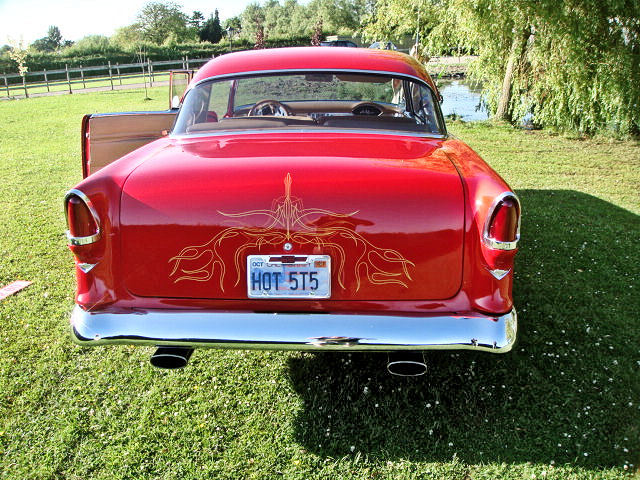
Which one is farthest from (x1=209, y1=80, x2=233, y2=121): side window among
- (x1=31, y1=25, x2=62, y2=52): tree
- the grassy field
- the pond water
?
(x1=31, y1=25, x2=62, y2=52): tree

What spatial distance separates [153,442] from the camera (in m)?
2.64

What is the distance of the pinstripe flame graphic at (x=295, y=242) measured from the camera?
2.40m

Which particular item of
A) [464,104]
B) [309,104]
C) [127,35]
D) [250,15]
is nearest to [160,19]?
[127,35]

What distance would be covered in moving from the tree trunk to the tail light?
10800 millimetres

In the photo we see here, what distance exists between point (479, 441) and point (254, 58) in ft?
9.47

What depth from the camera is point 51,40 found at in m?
107

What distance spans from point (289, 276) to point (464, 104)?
15.5m

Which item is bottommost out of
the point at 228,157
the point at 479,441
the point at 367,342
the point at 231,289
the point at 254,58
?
the point at 479,441

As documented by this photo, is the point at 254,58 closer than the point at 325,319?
No

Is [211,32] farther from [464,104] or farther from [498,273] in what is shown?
[498,273]

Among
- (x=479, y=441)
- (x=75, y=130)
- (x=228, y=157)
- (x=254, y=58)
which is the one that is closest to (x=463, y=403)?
(x=479, y=441)

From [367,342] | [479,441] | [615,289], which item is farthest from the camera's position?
[615,289]

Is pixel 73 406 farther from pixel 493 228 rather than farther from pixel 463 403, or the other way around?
pixel 493 228

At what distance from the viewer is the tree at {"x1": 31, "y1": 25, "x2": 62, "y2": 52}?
340 ft
